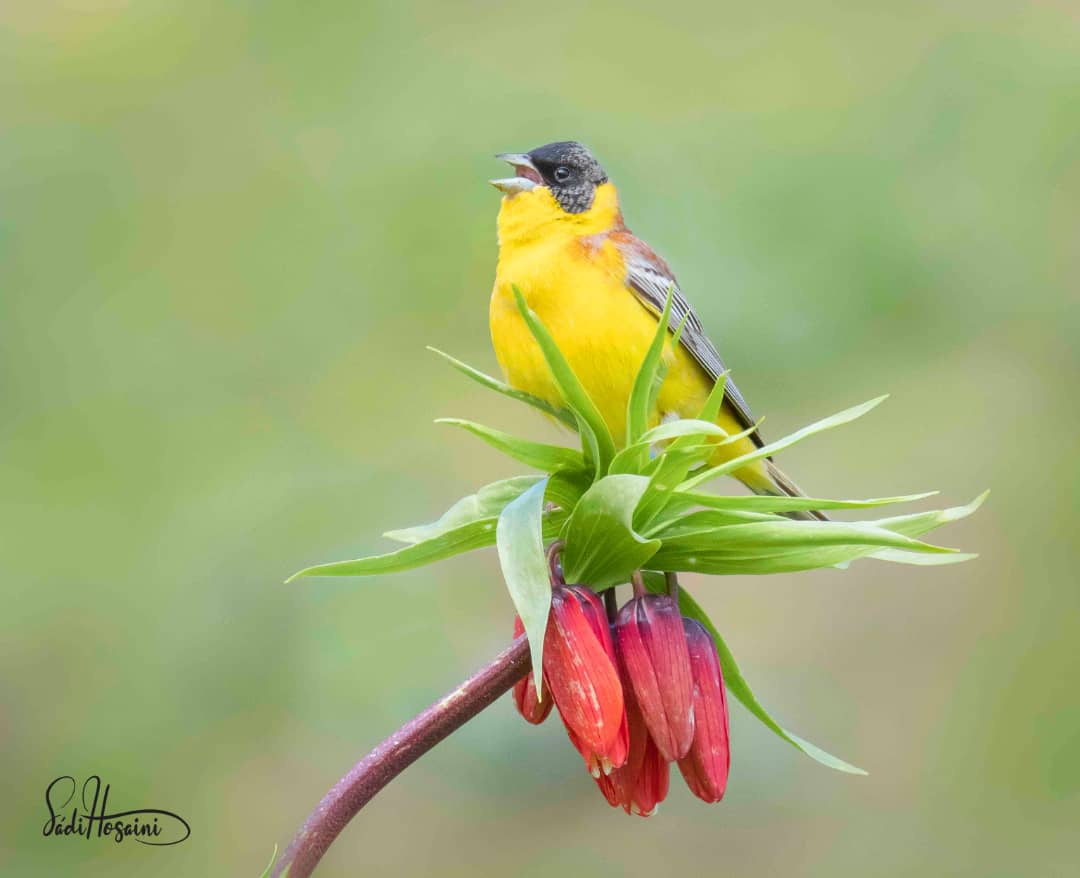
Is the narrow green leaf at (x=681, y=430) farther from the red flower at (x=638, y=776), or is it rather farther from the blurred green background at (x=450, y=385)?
the blurred green background at (x=450, y=385)

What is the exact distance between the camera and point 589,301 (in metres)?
2.25

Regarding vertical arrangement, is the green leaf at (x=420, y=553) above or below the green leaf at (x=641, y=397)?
below

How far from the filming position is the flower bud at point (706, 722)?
118 centimetres

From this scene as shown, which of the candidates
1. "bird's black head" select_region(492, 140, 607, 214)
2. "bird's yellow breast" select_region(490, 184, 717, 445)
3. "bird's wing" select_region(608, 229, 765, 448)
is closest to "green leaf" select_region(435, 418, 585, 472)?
"bird's yellow breast" select_region(490, 184, 717, 445)

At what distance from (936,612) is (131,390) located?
8.67 ft

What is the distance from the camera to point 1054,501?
15.2 feet

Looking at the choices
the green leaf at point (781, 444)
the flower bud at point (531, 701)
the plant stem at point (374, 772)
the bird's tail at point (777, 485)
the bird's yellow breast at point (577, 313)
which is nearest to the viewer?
the plant stem at point (374, 772)

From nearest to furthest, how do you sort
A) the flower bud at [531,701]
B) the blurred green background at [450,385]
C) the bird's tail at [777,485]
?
1. the flower bud at [531,701]
2. the bird's tail at [777,485]
3. the blurred green background at [450,385]

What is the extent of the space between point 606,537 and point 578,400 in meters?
0.12

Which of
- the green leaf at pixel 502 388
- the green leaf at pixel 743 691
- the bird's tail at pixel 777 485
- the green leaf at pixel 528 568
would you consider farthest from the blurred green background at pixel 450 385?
the green leaf at pixel 528 568

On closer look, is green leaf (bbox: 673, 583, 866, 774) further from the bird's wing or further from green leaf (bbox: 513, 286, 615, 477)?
the bird's wing

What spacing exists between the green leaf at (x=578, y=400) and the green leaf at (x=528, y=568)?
0.36 ft

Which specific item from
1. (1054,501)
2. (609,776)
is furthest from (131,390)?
(609,776)

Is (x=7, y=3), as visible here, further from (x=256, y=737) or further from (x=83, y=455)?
(x=256, y=737)
